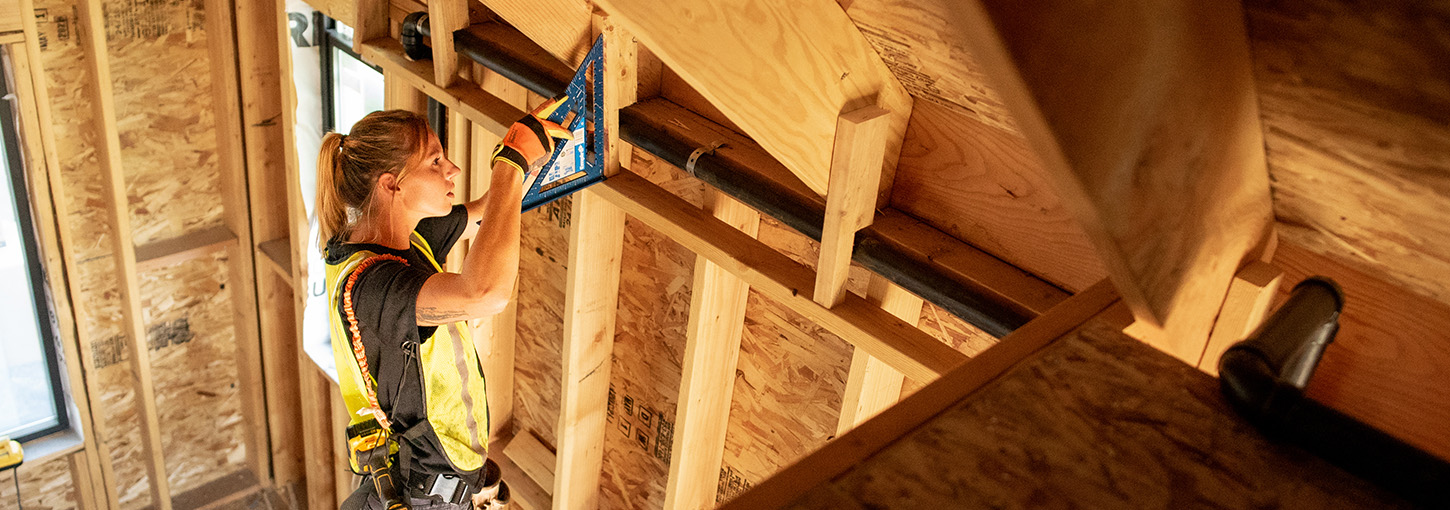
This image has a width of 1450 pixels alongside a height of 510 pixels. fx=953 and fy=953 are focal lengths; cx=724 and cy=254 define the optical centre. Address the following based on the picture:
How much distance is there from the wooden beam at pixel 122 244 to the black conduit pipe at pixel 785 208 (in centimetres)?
203

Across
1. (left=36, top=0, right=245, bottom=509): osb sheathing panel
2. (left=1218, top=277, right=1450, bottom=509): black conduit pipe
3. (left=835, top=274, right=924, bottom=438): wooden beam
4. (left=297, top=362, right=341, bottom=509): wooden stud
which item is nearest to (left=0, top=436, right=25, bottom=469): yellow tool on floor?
(left=36, top=0, right=245, bottom=509): osb sheathing panel

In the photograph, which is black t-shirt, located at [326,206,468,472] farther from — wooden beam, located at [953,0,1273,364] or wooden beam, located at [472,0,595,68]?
wooden beam, located at [953,0,1273,364]

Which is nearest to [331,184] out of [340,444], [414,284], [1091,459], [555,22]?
[414,284]

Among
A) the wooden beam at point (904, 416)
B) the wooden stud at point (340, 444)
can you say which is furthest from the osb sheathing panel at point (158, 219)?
the wooden beam at point (904, 416)

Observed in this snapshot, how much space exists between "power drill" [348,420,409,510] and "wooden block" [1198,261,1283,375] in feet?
6.78

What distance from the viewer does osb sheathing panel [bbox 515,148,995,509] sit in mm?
2305

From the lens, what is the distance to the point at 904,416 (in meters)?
0.71

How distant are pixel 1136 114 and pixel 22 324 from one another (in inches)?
197

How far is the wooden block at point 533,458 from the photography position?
130 inches

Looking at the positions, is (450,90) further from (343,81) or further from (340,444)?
(340,444)

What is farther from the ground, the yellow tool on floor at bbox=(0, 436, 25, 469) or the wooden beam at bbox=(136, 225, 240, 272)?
the wooden beam at bbox=(136, 225, 240, 272)

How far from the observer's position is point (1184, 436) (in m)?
0.70

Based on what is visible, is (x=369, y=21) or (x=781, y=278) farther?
(x=369, y=21)

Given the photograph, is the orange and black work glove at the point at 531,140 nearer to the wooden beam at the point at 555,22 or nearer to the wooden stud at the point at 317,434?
the wooden beam at the point at 555,22
